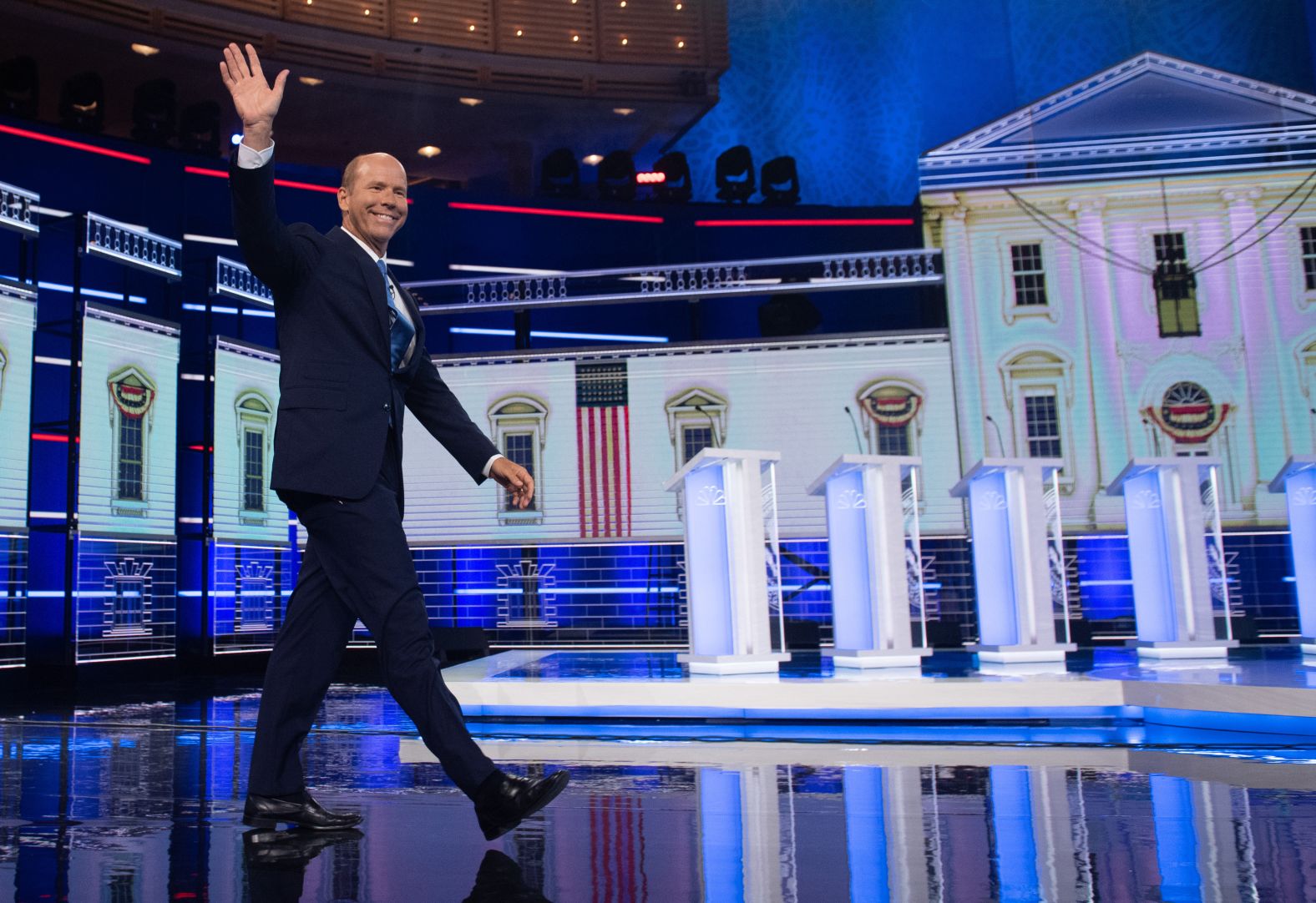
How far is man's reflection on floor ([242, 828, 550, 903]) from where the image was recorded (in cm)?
183

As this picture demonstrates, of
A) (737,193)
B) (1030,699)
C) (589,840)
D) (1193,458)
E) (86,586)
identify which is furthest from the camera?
(737,193)

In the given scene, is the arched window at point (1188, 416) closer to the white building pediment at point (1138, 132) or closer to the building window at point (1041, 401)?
the building window at point (1041, 401)

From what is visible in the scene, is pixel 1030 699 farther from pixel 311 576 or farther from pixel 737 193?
pixel 737 193

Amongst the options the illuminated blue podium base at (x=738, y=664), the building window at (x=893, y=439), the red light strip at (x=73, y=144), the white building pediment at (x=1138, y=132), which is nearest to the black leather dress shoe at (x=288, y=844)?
the illuminated blue podium base at (x=738, y=664)

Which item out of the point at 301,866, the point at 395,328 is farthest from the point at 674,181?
the point at 301,866

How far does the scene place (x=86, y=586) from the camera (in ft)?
31.6

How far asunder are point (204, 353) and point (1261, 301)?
38.9ft

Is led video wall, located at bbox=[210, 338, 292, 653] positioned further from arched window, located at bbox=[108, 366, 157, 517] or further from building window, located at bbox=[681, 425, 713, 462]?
building window, located at bbox=[681, 425, 713, 462]

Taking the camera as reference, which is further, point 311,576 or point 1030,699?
point 1030,699

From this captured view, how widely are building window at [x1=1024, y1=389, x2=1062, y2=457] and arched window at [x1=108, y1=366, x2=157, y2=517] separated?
372 inches

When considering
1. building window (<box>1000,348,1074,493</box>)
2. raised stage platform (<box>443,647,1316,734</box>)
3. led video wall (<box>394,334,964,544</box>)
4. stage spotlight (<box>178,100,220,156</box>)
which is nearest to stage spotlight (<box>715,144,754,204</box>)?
led video wall (<box>394,334,964,544</box>)

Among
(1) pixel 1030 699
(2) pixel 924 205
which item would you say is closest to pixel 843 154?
(2) pixel 924 205

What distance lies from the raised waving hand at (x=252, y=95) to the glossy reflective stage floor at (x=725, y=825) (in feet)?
4.71

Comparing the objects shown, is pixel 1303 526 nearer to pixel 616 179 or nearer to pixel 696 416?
pixel 696 416
